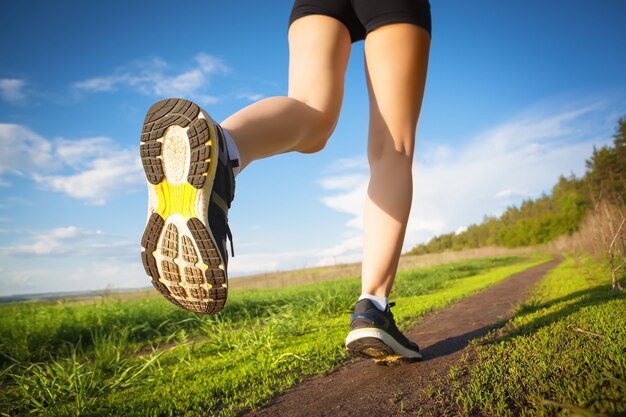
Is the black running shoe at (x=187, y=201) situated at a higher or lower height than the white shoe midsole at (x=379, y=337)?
higher

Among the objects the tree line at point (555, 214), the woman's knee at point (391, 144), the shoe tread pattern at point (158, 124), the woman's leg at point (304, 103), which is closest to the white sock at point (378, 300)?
the woman's knee at point (391, 144)

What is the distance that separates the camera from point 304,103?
1.64 m

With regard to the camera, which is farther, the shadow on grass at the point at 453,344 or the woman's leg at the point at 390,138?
the shadow on grass at the point at 453,344

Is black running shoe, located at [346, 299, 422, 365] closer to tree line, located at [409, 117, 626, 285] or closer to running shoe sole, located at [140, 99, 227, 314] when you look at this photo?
running shoe sole, located at [140, 99, 227, 314]

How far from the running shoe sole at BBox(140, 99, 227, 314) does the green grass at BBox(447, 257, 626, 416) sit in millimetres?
900

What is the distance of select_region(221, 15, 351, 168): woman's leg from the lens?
A: 4.59ft

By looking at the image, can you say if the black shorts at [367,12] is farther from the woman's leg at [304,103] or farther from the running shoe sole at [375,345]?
the running shoe sole at [375,345]

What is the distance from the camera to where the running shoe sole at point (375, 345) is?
1470 mm

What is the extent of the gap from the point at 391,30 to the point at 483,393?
1.44 meters

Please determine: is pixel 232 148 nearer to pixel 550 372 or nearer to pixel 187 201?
pixel 187 201

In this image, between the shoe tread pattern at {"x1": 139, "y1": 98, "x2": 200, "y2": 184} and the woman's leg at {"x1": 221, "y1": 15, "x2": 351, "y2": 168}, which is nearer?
the shoe tread pattern at {"x1": 139, "y1": 98, "x2": 200, "y2": 184}

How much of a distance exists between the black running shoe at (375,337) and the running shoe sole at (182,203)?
56 centimetres

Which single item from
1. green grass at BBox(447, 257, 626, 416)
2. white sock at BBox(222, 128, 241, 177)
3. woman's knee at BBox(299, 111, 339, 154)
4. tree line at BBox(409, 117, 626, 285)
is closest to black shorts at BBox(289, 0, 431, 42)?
woman's knee at BBox(299, 111, 339, 154)

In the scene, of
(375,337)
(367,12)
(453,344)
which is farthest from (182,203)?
(453,344)
